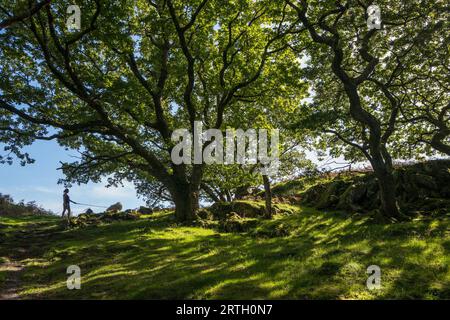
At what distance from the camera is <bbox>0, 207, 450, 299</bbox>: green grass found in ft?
36.6

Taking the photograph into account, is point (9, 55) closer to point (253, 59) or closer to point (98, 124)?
point (98, 124)

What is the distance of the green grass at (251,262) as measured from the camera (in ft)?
36.6

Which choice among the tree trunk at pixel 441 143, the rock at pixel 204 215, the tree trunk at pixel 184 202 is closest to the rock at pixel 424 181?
the tree trunk at pixel 441 143

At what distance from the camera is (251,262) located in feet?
48.8

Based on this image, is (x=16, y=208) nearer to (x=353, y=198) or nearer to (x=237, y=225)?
(x=237, y=225)

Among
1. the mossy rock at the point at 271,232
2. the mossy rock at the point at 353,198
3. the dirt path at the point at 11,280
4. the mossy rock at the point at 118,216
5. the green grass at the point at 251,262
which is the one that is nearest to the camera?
the green grass at the point at 251,262

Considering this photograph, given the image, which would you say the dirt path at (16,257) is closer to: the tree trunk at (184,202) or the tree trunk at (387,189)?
the tree trunk at (184,202)

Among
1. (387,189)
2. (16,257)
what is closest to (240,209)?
Result: (387,189)

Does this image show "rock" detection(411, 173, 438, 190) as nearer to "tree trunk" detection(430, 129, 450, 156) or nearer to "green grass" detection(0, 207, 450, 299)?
"tree trunk" detection(430, 129, 450, 156)

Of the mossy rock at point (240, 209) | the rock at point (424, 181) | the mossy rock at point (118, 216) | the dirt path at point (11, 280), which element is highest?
the rock at point (424, 181)

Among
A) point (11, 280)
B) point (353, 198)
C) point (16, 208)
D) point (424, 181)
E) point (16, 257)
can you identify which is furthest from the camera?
point (16, 208)

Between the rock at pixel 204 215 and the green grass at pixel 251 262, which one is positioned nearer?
the green grass at pixel 251 262

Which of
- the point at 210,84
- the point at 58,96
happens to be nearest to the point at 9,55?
the point at 58,96

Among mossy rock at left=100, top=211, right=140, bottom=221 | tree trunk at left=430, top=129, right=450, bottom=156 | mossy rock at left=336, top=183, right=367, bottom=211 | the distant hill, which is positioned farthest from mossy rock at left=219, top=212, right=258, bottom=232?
the distant hill
